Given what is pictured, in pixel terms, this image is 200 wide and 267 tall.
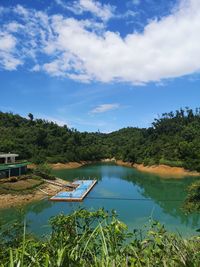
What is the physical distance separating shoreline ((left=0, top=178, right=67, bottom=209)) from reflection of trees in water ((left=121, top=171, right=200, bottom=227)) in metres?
8.50

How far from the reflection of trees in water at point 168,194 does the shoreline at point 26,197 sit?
850 centimetres

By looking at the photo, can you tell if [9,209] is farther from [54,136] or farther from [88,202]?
[54,136]

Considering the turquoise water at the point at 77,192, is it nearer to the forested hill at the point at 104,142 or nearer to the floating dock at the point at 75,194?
the floating dock at the point at 75,194

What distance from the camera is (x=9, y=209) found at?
21.9 m

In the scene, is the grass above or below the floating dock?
above

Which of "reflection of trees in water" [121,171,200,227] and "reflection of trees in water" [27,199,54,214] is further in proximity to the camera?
"reflection of trees in water" [27,199,54,214]

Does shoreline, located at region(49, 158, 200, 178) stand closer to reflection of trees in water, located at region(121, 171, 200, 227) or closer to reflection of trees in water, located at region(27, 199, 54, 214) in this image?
reflection of trees in water, located at region(121, 171, 200, 227)

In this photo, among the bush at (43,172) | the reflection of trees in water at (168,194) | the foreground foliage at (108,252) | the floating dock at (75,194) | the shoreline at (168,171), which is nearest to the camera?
the foreground foliage at (108,252)

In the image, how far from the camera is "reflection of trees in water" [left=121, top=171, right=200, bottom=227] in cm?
1958

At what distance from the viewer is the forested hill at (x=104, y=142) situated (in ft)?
159

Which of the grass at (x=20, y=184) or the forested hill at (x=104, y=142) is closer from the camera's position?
the grass at (x=20, y=184)

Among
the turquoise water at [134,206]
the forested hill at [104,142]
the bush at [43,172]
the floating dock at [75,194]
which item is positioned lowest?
the turquoise water at [134,206]

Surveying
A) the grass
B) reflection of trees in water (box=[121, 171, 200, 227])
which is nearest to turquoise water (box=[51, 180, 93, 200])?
the grass

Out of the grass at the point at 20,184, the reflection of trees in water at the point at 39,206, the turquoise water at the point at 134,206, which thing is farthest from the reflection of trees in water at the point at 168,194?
the grass at the point at 20,184
